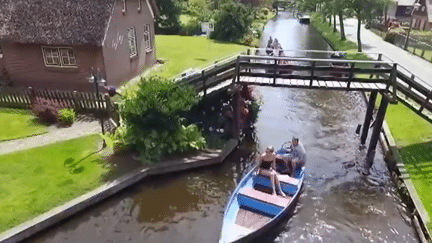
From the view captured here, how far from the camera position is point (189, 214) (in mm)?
13219

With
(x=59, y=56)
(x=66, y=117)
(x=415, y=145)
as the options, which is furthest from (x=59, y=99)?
(x=415, y=145)

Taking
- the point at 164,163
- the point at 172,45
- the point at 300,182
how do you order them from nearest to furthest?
the point at 300,182
the point at 164,163
the point at 172,45

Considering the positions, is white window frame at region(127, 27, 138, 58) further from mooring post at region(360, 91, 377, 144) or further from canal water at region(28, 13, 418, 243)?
mooring post at region(360, 91, 377, 144)

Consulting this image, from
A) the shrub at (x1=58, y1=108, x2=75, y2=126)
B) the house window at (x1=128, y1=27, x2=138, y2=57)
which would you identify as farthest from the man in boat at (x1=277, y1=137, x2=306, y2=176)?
the house window at (x1=128, y1=27, x2=138, y2=57)

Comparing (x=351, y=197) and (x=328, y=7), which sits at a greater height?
(x=328, y=7)

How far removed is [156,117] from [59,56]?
1040 cm

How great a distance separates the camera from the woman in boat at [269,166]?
13.2 metres

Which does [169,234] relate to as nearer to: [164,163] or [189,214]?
[189,214]

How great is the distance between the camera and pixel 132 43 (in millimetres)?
25344

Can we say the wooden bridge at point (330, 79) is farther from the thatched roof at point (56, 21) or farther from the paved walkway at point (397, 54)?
the paved walkway at point (397, 54)

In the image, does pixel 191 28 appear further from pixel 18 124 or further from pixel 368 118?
pixel 368 118

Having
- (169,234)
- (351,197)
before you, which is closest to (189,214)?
(169,234)

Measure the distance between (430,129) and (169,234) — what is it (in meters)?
14.7

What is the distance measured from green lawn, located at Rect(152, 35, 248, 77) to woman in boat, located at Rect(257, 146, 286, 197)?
1508 cm
